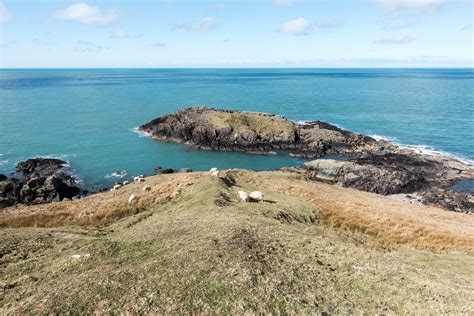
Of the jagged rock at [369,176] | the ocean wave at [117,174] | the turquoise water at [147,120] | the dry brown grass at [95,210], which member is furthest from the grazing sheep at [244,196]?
the ocean wave at [117,174]

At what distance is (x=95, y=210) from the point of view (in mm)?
40188

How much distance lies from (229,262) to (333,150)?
259 feet

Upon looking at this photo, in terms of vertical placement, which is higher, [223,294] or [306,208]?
[223,294]

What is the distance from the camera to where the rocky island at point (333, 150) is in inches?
2749

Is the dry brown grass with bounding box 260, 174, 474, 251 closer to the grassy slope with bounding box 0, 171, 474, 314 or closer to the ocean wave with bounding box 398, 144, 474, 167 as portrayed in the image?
the grassy slope with bounding box 0, 171, 474, 314

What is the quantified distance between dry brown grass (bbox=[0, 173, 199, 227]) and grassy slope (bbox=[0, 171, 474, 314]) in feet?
0.74

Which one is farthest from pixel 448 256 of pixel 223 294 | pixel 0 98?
pixel 0 98

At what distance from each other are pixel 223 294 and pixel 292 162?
7121 cm

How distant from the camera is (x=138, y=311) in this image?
1681 cm

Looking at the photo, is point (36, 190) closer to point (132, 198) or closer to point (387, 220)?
point (132, 198)

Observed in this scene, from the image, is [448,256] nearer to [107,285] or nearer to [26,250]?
[107,285]

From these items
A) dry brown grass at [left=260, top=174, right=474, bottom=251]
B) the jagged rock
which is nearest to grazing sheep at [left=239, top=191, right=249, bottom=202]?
dry brown grass at [left=260, top=174, right=474, bottom=251]

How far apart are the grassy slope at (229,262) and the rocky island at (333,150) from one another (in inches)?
1143

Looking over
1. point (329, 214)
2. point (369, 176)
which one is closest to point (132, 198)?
point (329, 214)
